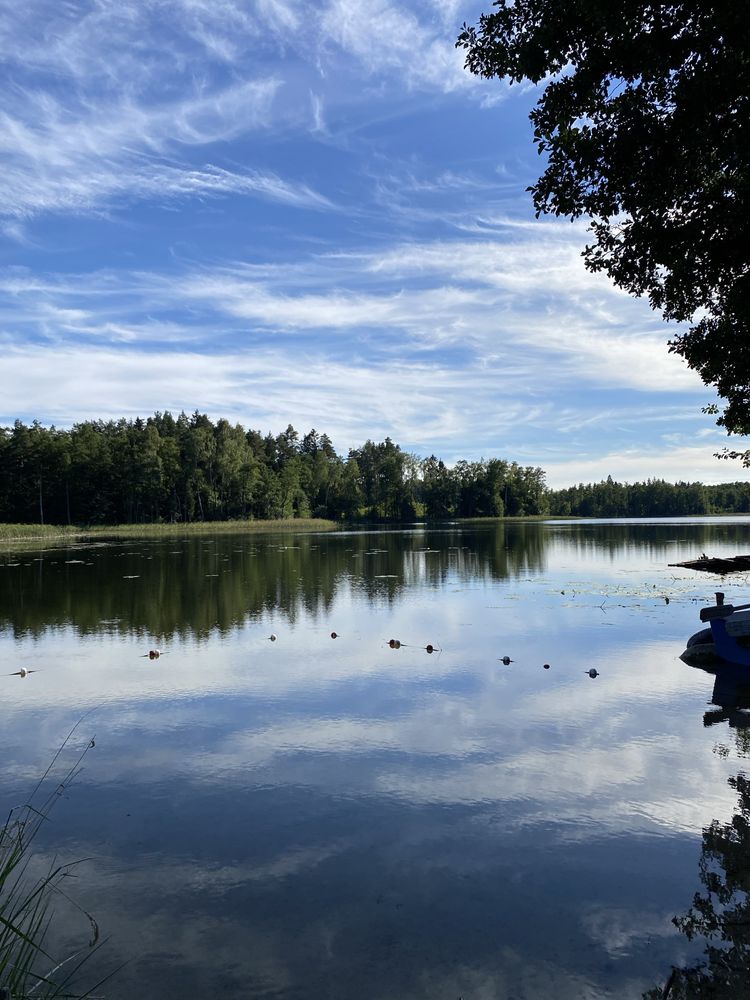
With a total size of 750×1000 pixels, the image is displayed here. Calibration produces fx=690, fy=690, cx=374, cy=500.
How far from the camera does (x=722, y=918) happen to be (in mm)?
5551

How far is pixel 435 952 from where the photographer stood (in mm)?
5238

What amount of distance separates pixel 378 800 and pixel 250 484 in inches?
4328

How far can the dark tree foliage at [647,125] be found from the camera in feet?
25.4

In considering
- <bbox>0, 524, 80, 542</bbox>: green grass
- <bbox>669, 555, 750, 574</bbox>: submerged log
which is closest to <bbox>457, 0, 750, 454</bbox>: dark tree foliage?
<bbox>669, 555, 750, 574</bbox>: submerged log

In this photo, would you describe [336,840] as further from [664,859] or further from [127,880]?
[664,859]

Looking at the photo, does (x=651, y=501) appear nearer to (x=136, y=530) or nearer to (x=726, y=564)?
(x=136, y=530)

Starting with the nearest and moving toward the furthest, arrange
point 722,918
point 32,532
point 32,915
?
point 32,915 < point 722,918 < point 32,532

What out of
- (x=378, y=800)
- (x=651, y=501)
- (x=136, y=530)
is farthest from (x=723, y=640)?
→ (x=651, y=501)

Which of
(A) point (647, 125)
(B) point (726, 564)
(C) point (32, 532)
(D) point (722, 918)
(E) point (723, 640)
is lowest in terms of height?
(D) point (722, 918)

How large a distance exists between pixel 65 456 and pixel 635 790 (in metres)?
106

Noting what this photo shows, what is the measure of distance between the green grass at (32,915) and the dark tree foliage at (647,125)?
9.05 metres

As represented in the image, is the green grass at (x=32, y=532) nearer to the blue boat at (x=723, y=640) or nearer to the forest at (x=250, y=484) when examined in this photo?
the forest at (x=250, y=484)

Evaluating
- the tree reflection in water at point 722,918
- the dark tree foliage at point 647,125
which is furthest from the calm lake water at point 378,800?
the dark tree foliage at point 647,125

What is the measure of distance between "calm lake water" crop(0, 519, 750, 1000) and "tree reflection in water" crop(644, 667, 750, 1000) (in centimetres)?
13
